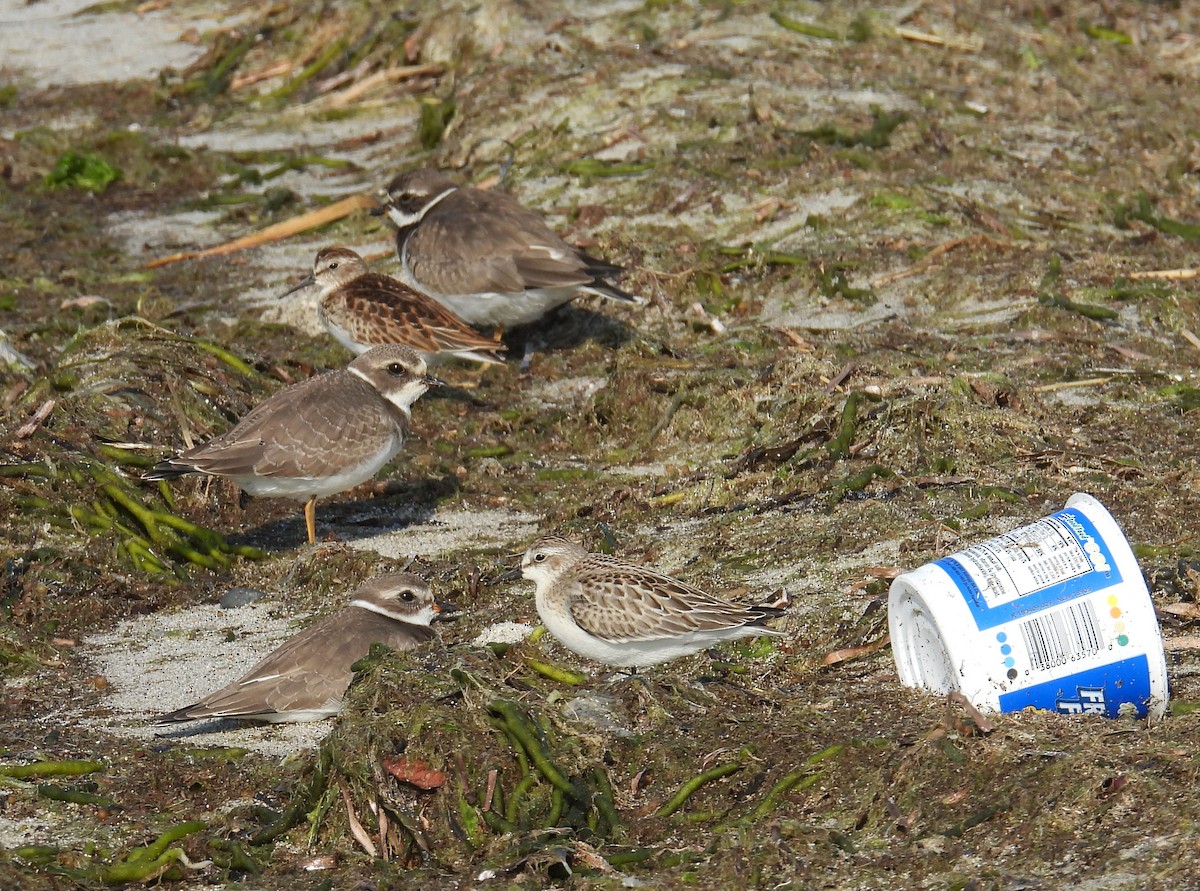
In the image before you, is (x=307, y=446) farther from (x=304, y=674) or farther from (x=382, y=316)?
(x=304, y=674)

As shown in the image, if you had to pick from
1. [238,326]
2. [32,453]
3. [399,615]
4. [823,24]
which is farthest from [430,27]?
[399,615]

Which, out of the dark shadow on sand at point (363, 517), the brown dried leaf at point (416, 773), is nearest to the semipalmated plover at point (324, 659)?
the brown dried leaf at point (416, 773)

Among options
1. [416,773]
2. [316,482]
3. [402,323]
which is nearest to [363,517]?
[316,482]

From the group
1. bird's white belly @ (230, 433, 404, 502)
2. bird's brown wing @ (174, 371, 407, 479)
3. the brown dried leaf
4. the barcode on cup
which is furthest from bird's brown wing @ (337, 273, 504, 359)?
the barcode on cup

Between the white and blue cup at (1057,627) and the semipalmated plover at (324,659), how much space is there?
239 cm

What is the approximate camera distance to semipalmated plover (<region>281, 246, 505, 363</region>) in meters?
10.9

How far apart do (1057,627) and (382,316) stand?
20.7ft

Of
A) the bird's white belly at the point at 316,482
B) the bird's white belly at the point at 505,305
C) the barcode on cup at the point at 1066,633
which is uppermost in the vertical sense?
the barcode on cup at the point at 1066,633

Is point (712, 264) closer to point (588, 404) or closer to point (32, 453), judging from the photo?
point (588, 404)

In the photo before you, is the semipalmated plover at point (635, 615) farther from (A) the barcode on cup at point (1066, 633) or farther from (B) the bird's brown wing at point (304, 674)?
(A) the barcode on cup at point (1066, 633)

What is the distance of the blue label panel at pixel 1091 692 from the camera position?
5.59 metres

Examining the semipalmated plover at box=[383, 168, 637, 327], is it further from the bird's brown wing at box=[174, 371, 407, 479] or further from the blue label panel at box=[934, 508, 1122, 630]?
the blue label panel at box=[934, 508, 1122, 630]

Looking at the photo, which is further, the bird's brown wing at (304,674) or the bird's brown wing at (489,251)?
the bird's brown wing at (489,251)

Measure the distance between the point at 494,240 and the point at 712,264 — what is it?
156cm
